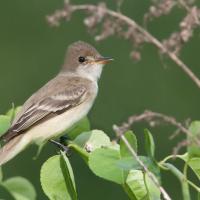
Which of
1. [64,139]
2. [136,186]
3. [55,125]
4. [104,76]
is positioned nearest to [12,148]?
[64,139]

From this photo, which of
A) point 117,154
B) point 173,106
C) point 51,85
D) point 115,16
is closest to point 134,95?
point 173,106

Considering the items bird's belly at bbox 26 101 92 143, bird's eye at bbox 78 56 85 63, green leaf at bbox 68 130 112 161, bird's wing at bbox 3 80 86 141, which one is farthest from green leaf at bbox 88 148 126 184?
bird's eye at bbox 78 56 85 63

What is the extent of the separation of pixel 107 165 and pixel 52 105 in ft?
7.26

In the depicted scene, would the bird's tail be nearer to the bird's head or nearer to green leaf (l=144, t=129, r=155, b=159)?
the bird's head

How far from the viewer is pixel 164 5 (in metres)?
3.25

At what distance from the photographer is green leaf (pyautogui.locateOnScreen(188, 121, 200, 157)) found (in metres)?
2.63

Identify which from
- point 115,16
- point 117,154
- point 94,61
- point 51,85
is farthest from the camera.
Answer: point 94,61

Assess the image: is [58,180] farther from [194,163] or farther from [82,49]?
[82,49]

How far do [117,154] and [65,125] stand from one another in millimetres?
1895

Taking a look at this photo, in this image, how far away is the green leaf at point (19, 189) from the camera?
2.80 m

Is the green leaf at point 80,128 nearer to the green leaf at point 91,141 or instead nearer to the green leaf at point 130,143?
the green leaf at point 91,141

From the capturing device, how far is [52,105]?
491 centimetres

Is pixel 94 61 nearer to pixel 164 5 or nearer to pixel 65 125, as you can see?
pixel 65 125

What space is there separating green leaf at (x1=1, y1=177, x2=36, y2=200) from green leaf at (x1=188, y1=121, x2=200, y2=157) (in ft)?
1.67
